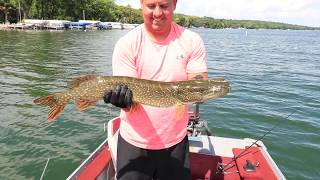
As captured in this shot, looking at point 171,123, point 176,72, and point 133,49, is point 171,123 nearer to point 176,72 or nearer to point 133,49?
point 176,72

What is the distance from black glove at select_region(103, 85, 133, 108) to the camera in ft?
12.5

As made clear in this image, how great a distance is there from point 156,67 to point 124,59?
0.36 m

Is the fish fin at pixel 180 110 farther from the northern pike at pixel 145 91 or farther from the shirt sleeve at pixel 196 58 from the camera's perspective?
the shirt sleeve at pixel 196 58

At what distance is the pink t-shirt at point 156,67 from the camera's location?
3936 mm

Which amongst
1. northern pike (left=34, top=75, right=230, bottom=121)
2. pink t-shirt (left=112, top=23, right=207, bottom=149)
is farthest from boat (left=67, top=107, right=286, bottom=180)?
pink t-shirt (left=112, top=23, right=207, bottom=149)

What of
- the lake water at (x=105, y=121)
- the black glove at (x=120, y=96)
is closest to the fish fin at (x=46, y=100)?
the black glove at (x=120, y=96)

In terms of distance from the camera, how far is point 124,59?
3924 millimetres

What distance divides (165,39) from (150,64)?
0.33 metres

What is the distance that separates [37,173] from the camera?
9023mm

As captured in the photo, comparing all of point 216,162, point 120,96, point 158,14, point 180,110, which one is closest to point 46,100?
point 120,96

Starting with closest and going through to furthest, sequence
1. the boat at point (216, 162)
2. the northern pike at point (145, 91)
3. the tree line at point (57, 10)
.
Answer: the northern pike at point (145, 91) < the boat at point (216, 162) < the tree line at point (57, 10)

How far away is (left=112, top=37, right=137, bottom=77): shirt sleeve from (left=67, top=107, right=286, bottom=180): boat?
1662 millimetres

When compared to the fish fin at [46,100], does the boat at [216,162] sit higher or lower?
lower

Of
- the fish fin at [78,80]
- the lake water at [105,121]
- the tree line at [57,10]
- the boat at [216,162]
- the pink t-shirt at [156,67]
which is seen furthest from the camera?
the tree line at [57,10]
